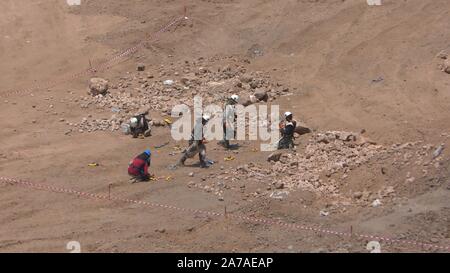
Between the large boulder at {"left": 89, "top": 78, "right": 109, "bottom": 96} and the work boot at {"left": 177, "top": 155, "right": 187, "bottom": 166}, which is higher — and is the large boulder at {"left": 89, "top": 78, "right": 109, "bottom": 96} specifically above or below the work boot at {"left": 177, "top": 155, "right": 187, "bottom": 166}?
above

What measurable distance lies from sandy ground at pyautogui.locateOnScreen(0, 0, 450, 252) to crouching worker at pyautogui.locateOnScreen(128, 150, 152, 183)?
0.30m

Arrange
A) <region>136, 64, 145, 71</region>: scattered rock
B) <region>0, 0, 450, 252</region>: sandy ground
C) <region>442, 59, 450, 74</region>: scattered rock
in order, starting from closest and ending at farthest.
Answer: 1. <region>0, 0, 450, 252</region>: sandy ground
2. <region>442, 59, 450, 74</region>: scattered rock
3. <region>136, 64, 145, 71</region>: scattered rock

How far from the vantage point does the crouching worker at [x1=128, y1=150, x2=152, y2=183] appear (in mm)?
14531

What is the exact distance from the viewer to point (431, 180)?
41.7 feet

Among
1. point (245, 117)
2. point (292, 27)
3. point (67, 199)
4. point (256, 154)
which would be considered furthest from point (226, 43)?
point (67, 199)

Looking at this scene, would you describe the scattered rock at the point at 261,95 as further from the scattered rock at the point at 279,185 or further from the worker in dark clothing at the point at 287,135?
the scattered rock at the point at 279,185

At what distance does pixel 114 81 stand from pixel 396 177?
1050 centimetres

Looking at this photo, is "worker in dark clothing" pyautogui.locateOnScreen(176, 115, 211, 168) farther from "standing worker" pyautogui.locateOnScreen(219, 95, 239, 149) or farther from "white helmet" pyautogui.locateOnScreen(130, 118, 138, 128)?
"white helmet" pyautogui.locateOnScreen(130, 118, 138, 128)


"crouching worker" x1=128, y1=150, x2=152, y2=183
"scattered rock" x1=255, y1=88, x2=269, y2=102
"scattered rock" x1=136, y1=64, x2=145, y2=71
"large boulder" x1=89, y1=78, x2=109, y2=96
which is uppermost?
"scattered rock" x1=136, y1=64, x2=145, y2=71

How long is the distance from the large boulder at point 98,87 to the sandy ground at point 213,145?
0.68 m

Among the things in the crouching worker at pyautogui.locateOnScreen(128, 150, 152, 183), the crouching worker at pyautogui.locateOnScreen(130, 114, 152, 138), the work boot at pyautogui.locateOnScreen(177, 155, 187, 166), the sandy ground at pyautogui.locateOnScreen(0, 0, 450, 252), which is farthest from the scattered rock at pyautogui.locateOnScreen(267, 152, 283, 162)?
the crouching worker at pyautogui.locateOnScreen(130, 114, 152, 138)

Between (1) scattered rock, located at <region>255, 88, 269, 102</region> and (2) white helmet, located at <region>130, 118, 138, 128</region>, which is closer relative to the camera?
(2) white helmet, located at <region>130, 118, 138, 128</region>

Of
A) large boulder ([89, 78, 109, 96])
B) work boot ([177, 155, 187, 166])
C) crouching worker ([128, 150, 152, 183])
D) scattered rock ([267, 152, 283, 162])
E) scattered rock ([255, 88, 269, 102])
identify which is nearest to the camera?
crouching worker ([128, 150, 152, 183])

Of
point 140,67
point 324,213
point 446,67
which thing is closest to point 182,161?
point 324,213
